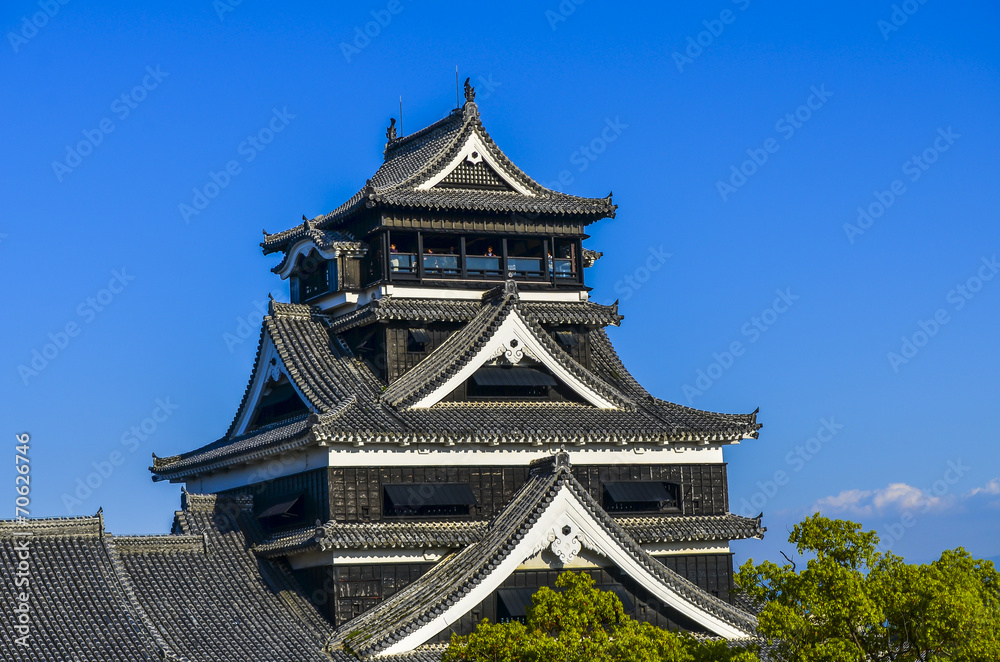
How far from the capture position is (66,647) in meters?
27.5

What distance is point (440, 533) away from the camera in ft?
104

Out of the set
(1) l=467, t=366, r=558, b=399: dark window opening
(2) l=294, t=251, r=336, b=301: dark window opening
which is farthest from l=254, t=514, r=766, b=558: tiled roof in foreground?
(2) l=294, t=251, r=336, b=301: dark window opening

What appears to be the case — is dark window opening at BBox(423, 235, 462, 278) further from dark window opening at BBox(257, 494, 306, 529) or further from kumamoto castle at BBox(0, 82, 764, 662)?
dark window opening at BBox(257, 494, 306, 529)

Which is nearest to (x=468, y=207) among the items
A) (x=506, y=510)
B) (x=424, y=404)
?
(x=424, y=404)

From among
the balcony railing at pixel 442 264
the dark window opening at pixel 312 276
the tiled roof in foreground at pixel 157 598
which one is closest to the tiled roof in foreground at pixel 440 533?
the tiled roof in foreground at pixel 157 598

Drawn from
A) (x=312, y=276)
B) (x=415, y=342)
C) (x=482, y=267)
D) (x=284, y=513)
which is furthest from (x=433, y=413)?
(x=312, y=276)

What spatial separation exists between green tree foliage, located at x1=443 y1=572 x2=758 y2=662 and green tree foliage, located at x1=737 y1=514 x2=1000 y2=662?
1188 mm

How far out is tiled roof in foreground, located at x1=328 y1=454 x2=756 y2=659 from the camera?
29.2m

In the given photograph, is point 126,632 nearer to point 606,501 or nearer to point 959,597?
point 606,501

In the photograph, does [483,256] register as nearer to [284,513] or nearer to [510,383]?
[510,383]

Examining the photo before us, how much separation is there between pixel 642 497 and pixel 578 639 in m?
8.47

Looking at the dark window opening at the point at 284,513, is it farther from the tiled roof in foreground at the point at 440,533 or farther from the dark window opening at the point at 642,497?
the dark window opening at the point at 642,497

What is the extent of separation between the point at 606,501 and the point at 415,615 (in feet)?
21.8

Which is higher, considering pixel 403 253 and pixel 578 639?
pixel 403 253
